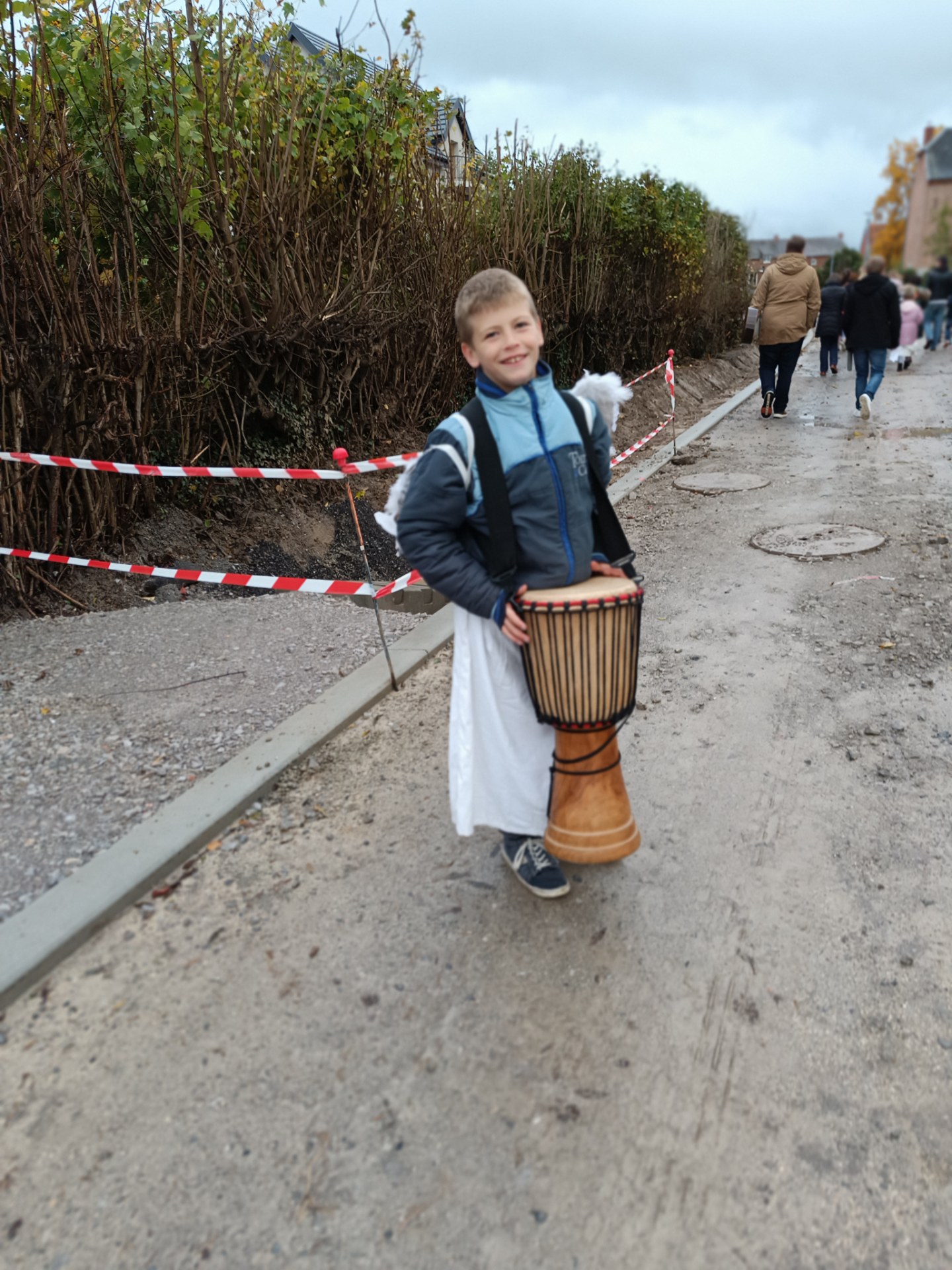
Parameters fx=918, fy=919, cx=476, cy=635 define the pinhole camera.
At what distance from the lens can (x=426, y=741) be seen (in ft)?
12.7

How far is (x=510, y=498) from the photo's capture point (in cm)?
250

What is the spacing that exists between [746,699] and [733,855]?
128 centimetres

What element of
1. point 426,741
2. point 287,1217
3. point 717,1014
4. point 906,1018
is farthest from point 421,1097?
point 426,741

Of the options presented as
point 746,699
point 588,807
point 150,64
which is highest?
point 150,64

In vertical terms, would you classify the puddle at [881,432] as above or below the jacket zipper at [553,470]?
below

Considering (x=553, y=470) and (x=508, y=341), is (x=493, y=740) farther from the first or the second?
(x=508, y=341)

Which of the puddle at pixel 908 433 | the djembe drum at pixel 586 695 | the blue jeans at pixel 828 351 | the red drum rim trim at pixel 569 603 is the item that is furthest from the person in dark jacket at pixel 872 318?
the red drum rim trim at pixel 569 603

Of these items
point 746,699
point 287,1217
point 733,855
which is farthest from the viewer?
point 746,699

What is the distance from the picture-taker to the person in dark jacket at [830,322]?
1591 cm

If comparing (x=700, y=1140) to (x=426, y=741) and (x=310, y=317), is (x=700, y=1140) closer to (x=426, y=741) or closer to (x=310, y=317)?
(x=426, y=741)

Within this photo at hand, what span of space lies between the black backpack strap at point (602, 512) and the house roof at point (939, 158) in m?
95.5

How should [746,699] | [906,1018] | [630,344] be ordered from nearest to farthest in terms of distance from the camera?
[906,1018] → [746,699] → [630,344]

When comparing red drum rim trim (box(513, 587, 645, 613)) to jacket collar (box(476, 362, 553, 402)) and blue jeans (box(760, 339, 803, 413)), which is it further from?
blue jeans (box(760, 339, 803, 413))

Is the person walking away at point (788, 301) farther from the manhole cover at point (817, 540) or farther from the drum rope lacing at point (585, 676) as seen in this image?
the drum rope lacing at point (585, 676)
